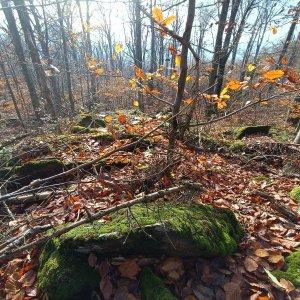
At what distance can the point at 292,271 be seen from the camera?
1.91 meters

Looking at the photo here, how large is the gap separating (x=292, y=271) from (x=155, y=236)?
124cm

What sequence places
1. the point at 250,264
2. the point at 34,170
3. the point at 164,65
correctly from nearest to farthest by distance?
the point at 250,264 → the point at 34,170 → the point at 164,65

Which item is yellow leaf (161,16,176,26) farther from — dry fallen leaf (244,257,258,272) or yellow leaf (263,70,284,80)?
dry fallen leaf (244,257,258,272)

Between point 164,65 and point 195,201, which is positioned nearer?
point 195,201

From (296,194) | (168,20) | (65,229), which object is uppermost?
(168,20)

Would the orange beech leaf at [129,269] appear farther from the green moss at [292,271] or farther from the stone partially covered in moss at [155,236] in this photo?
the green moss at [292,271]

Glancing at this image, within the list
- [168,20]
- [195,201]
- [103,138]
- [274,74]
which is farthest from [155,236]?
[103,138]

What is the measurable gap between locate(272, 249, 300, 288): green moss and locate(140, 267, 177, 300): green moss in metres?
0.96

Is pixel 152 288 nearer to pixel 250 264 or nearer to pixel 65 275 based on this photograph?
pixel 65 275

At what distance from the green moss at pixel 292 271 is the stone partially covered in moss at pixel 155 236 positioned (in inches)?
16.0

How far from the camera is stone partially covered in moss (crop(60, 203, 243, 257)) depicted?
1.91m

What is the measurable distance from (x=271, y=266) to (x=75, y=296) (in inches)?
70.2

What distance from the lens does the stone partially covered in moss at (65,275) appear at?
1880mm

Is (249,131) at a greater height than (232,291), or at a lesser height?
lesser
